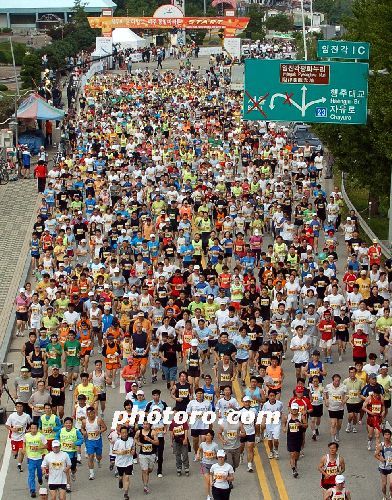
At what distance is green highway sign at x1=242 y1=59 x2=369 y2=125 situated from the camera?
1335 inches

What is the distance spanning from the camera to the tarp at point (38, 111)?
53250 mm

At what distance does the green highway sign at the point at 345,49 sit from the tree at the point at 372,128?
122 centimetres

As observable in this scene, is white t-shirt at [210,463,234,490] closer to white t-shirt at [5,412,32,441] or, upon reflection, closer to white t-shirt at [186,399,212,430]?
white t-shirt at [186,399,212,430]

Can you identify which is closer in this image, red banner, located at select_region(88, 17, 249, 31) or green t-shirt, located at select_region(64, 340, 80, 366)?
green t-shirt, located at select_region(64, 340, 80, 366)

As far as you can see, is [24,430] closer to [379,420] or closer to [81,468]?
[81,468]

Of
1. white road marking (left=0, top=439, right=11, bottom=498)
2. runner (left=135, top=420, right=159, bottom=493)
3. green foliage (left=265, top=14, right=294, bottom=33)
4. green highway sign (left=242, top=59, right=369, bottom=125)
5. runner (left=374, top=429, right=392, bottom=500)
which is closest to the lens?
runner (left=374, top=429, right=392, bottom=500)

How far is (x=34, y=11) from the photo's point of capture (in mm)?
137875

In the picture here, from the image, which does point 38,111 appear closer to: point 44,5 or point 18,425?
point 18,425

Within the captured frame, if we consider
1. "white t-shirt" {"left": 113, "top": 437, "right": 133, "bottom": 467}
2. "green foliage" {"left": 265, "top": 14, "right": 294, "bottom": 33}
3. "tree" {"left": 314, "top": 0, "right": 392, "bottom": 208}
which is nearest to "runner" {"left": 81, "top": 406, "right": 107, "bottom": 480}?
"white t-shirt" {"left": 113, "top": 437, "right": 133, "bottom": 467}

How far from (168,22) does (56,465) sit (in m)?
81.8

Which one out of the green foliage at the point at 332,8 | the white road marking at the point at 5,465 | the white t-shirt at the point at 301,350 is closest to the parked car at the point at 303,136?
the white t-shirt at the point at 301,350

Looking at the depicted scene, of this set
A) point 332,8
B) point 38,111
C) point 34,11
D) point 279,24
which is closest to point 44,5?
point 34,11

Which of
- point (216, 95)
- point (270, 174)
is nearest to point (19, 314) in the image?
point (270, 174)

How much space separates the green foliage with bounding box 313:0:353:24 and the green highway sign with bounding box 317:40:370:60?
103 meters
